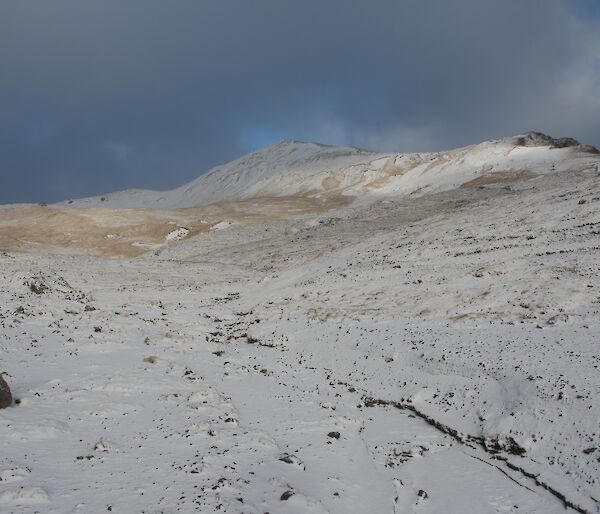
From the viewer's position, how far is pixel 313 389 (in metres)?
22.5

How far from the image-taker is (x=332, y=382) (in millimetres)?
23562

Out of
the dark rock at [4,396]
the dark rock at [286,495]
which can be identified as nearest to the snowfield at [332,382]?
the dark rock at [286,495]

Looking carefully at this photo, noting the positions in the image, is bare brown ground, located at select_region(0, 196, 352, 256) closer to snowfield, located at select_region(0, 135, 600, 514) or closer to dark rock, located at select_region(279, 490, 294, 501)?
snowfield, located at select_region(0, 135, 600, 514)

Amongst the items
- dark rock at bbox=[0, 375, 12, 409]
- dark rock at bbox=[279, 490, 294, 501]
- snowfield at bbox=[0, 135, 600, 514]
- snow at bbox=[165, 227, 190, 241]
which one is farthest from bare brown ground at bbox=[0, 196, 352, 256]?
dark rock at bbox=[279, 490, 294, 501]

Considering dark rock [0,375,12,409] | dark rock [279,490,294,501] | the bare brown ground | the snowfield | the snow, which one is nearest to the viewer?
dark rock [279,490,294,501]

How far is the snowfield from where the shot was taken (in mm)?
13297

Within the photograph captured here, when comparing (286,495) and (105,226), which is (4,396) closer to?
(286,495)

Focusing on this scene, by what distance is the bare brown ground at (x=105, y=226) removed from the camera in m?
85.9

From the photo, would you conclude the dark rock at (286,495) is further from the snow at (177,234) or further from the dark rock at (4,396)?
the snow at (177,234)

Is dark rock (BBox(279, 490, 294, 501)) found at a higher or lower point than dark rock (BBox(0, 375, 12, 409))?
lower

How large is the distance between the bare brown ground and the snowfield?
35911 mm

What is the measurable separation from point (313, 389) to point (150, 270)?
4217 cm

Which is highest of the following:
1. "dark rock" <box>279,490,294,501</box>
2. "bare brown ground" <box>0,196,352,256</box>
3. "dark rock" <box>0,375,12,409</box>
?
"bare brown ground" <box>0,196,352,256</box>

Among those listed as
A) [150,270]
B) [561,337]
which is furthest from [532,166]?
[561,337]
